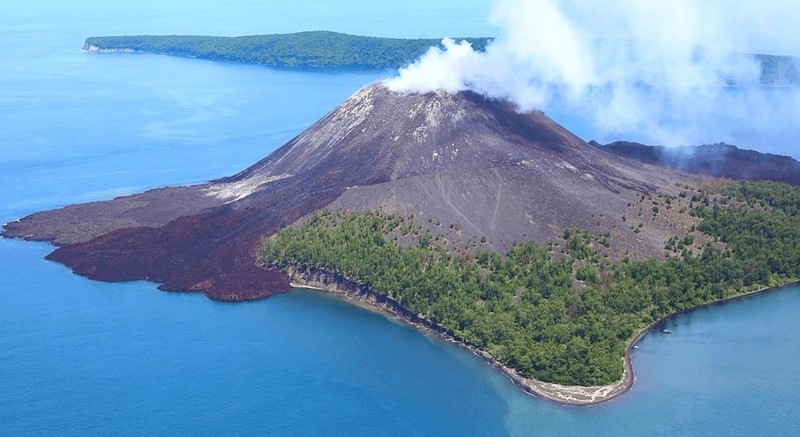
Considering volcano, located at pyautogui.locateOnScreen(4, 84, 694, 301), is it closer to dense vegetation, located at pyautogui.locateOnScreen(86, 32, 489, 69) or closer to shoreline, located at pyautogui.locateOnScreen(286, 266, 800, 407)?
shoreline, located at pyautogui.locateOnScreen(286, 266, 800, 407)

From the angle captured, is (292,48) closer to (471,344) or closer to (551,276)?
(551,276)

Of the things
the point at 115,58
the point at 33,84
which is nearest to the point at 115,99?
the point at 33,84

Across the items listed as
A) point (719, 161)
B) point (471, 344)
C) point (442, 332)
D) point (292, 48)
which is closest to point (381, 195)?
point (442, 332)

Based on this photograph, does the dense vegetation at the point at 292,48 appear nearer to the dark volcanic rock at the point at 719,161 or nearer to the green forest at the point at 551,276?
the dark volcanic rock at the point at 719,161

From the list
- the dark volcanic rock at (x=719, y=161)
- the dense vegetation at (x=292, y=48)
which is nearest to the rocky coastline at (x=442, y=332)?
the dark volcanic rock at (x=719, y=161)

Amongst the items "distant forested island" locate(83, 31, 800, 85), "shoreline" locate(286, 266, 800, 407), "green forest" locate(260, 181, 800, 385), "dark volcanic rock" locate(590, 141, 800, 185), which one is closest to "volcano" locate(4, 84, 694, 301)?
"green forest" locate(260, 181, 800, 385)

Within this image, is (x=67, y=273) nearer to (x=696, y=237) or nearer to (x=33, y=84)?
(x=696, y=237)
